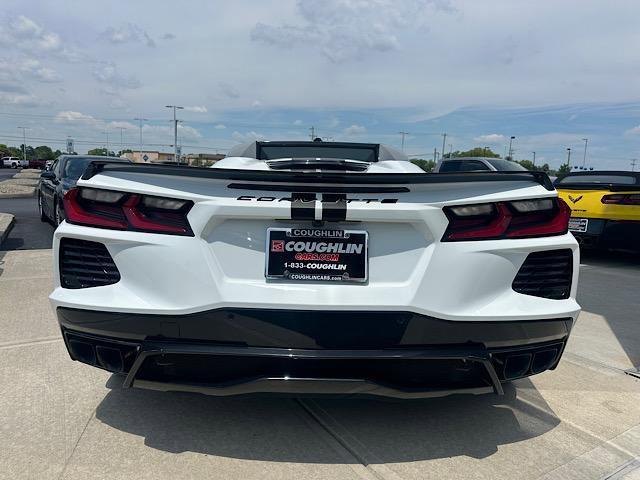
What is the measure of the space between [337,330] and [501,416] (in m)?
1.36

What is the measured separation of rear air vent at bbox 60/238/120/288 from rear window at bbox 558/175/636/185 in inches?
338

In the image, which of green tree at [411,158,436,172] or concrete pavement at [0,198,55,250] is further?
concrete pavement at [0,198,55,250]

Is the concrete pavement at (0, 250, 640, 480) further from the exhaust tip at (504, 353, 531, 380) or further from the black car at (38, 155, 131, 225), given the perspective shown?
the black car at (38, 155, 131, 225)

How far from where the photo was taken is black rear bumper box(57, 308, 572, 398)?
6.57ft

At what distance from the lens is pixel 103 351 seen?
2182 mm

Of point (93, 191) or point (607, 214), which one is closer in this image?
point (93, 191)

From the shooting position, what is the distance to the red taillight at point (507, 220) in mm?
2095

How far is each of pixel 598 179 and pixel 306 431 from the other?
28.3ft

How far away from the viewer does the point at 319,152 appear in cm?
395

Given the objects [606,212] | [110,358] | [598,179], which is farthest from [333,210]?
[598,179]

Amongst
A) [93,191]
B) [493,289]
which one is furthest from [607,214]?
[93,191]

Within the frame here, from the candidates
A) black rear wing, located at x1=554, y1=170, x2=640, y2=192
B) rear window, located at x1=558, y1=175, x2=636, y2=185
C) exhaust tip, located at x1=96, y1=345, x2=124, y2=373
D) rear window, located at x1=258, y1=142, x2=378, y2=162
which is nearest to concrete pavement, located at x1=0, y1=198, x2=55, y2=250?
rear window, located at x1=258, y1=142, x2=378, y2=162

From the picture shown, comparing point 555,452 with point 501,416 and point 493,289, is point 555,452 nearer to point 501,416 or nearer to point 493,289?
point 501,416

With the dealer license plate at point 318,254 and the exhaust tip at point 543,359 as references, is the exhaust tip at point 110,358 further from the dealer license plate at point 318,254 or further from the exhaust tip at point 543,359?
the exhaust tip at point 543,359
